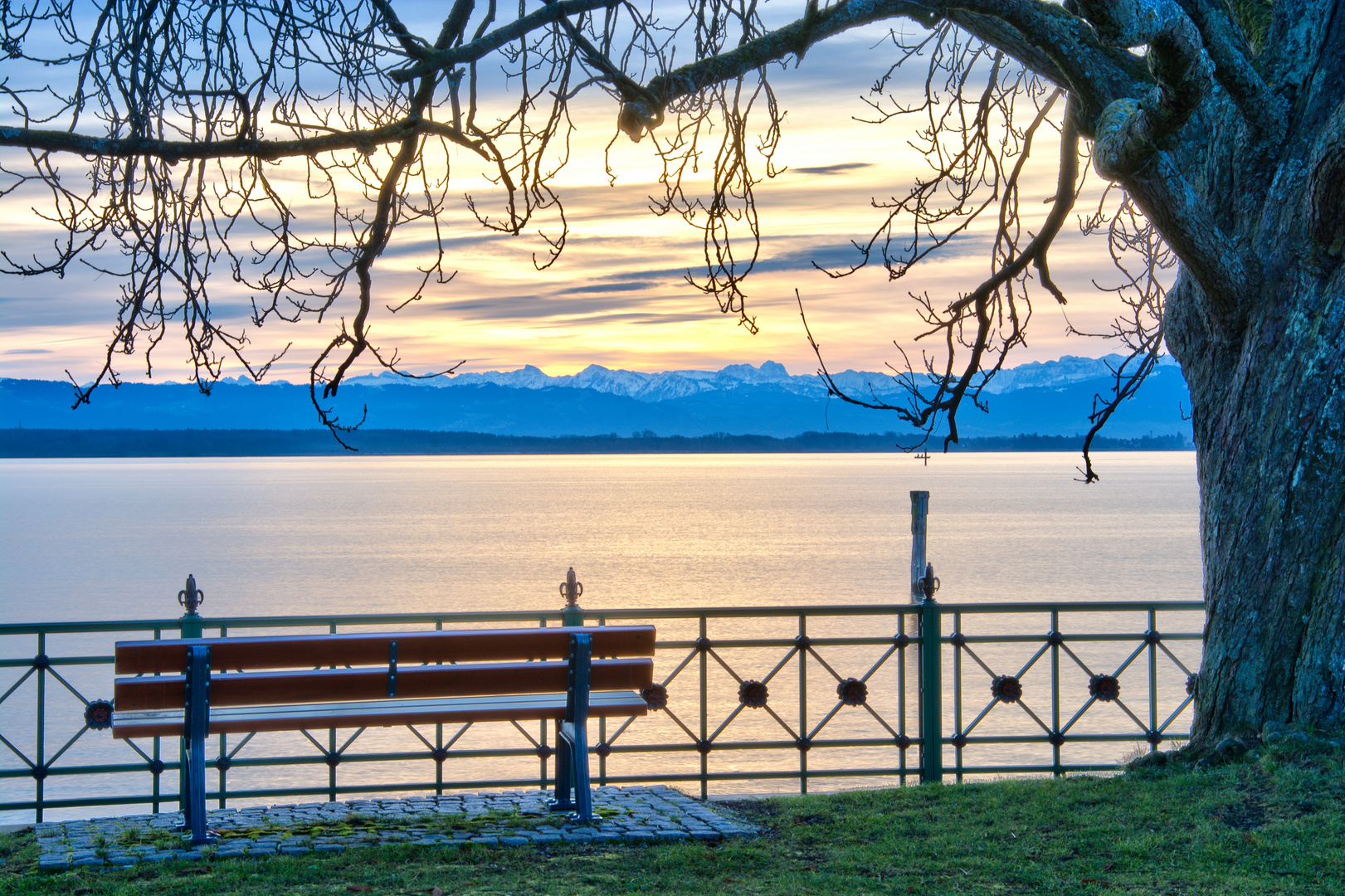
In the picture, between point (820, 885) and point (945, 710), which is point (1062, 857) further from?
point (945, 710)

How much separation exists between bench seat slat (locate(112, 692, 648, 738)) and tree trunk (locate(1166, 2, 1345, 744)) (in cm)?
339

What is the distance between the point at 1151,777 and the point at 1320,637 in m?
1.18

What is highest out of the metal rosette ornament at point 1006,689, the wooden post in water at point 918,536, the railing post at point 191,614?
the wooden post in water at point 918,536

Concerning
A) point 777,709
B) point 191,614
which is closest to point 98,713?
point 191,614

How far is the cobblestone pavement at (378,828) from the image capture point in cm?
520

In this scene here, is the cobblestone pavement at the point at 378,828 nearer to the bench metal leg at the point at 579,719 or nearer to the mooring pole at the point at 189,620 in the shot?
the bench metal leg at the point at 579,719

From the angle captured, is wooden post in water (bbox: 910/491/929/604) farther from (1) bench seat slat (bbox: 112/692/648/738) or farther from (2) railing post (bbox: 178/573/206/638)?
(2) railing post (bbox: 178/573/206/638)

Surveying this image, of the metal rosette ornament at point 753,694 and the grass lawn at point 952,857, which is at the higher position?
the metal rosette ornament at point 753,694

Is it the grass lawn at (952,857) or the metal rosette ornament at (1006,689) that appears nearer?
the grass lawn at (952,857)

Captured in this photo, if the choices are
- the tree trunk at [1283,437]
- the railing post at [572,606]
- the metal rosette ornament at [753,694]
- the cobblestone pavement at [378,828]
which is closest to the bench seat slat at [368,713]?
the cobblestone pavement at [378,828]

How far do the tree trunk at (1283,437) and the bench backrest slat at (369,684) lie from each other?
3346 millimetres

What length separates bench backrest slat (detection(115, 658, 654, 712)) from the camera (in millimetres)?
5242

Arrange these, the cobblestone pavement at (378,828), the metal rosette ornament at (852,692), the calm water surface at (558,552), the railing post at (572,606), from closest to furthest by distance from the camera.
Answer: the cobblestone pavement at (378,828) → the railing post at (572,606) → the metal rosette ornament at (852,692) → the calm water surface at (558,552)

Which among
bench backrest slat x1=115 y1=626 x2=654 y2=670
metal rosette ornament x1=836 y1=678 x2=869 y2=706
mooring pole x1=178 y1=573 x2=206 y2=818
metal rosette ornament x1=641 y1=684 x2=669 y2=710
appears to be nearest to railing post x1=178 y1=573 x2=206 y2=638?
mooring pole x1=178 y1=573 x2=206 y2=818
